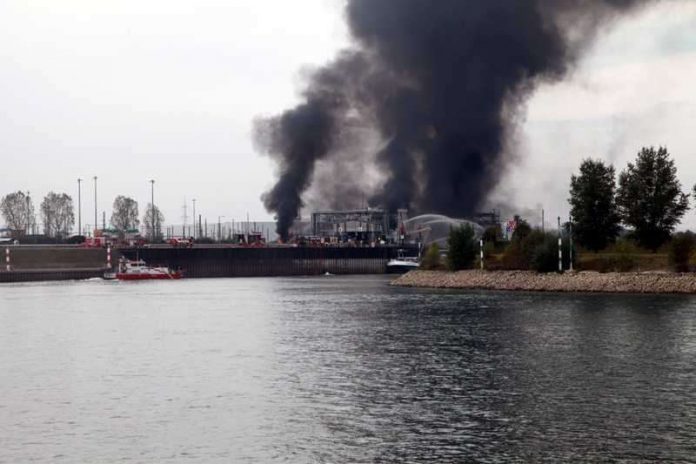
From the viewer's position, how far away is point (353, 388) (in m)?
37.2

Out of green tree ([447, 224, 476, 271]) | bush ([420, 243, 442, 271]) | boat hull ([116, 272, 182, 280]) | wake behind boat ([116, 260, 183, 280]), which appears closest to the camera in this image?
green tree ([447, 224, 476, 271])

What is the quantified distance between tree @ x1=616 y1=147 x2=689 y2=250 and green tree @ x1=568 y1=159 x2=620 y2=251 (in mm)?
2656

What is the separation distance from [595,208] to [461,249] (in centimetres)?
1737

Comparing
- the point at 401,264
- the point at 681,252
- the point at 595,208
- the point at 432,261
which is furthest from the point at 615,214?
the point at 401,264

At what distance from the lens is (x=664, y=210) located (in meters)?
105

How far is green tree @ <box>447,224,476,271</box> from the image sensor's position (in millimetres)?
119250

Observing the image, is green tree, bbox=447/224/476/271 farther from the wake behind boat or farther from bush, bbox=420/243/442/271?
the wake behind boat

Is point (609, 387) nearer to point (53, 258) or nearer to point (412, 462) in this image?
point (412, 462)

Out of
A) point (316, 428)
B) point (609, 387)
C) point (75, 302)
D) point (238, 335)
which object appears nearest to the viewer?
point (316, 428)

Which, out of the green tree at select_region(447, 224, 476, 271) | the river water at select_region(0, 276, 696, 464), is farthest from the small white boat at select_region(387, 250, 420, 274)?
the river water at select_region(0, 276, 696, 464)

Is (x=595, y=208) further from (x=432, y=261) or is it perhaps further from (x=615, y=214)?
(x=432, y=261)

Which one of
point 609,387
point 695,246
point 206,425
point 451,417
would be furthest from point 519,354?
point 695,246

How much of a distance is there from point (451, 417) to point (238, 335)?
28.9 metres

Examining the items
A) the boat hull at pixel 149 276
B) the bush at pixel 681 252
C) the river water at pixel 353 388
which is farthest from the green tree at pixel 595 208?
the boat hull at pixel 149 276
